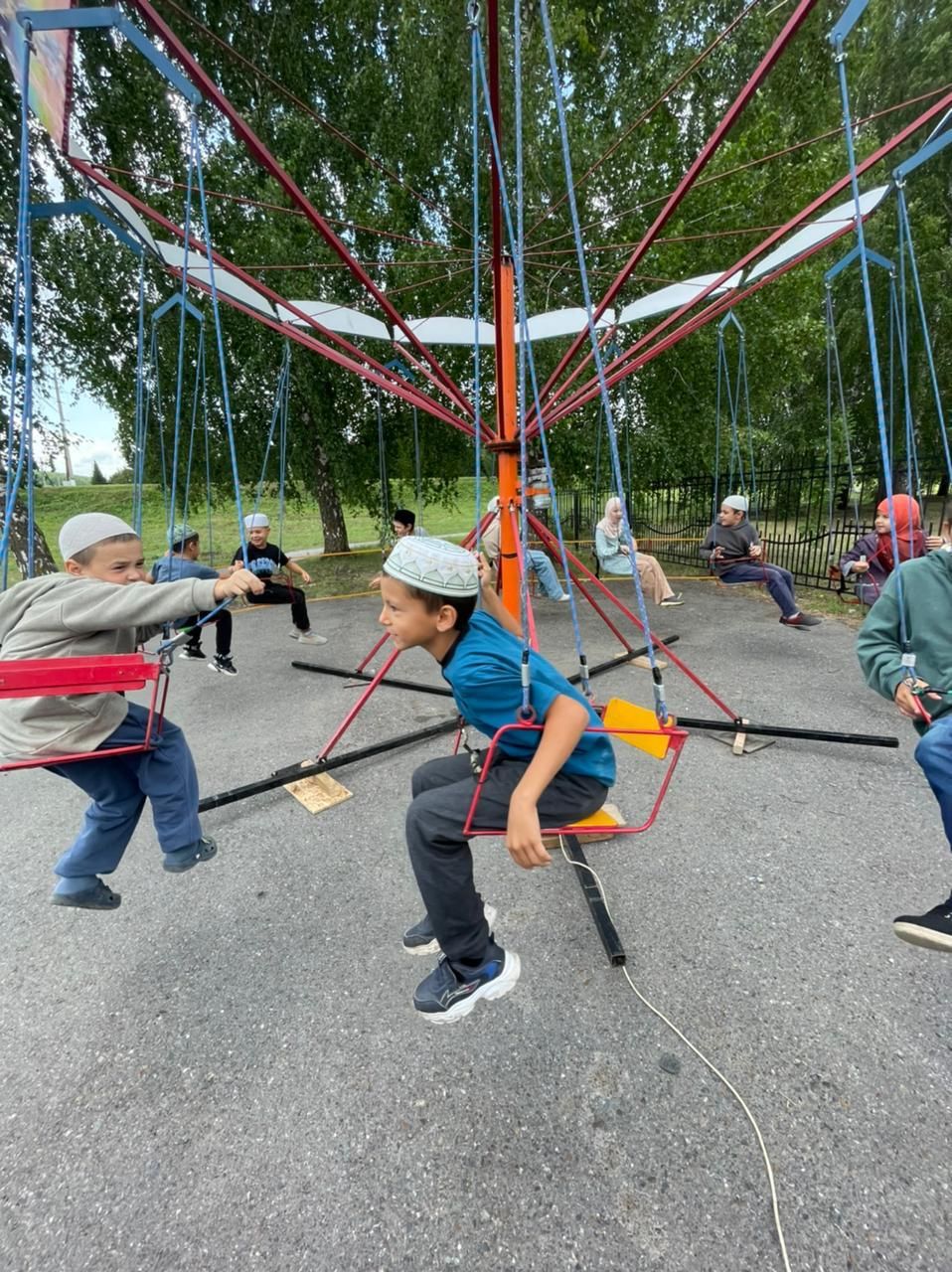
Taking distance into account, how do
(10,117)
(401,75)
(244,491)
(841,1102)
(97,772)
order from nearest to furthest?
(841,1102)
(97,772)
(10,117)
(401,75)
(244,491)

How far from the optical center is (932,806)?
9.60 ft

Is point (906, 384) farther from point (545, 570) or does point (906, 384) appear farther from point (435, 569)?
point (545, 570)

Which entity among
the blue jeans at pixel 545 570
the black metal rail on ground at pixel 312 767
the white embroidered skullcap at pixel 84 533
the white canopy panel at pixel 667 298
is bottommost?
the black metal rail on ground at pixel 312 767

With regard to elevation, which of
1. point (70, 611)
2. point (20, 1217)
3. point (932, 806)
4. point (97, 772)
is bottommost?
point (20, 1217)

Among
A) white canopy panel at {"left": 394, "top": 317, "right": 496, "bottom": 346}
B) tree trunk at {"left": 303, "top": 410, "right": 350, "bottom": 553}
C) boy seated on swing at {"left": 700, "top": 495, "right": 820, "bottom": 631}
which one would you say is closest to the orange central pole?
white canopy panel at {"left": 394, "top": 317, "right": 496, "bottom": 346}

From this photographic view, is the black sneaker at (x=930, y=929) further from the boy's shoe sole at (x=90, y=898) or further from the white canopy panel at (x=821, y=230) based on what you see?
the white canopy panel at (x=821, y=230)

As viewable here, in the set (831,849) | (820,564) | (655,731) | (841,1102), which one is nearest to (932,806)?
(831,849)

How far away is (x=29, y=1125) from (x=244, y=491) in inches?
528

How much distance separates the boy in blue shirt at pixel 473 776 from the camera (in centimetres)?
160

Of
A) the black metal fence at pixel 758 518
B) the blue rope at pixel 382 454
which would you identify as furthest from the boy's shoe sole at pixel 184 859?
the black metal fence at pixel 758 518

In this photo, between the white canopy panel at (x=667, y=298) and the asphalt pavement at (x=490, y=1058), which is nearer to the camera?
the asphalt pavement at (x=490, y=1058)

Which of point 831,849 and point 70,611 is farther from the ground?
point 70,611

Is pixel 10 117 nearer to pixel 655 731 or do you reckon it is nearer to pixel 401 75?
pixel 401 75

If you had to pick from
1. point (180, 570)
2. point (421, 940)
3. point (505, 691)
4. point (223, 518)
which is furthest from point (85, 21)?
point (223, 518)
